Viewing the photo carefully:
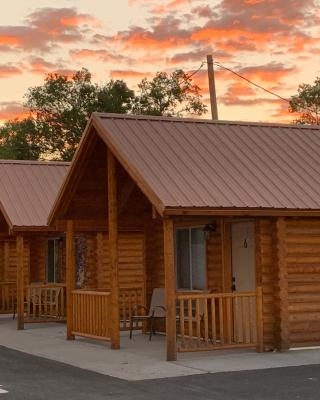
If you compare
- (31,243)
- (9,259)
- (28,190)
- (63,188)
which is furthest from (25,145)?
(63,188)

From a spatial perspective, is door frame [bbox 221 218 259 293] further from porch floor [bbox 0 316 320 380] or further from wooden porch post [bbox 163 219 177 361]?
wooden porch post [bbox 163 219 177 361]

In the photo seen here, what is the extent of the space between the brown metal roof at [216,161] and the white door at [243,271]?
1.17m

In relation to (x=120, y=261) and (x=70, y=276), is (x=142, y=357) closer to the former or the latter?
(x=70, y=276)

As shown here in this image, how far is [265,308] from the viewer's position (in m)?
16.7

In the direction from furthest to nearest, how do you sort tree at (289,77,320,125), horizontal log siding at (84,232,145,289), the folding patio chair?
tree at (289,77,320,125) < horizontal log siding at (84,232,145,289) < the folding patio chair

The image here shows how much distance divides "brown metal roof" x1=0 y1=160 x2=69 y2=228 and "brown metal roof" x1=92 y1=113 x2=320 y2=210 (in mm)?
6962

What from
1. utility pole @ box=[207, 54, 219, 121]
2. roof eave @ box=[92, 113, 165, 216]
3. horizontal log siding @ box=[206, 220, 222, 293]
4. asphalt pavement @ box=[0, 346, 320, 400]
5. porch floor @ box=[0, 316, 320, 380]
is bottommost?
asphalt pavement @ box=[0, 346, 320, 400]

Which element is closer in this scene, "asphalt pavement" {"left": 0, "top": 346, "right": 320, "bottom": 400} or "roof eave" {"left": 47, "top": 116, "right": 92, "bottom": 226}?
"asphalt pavement" {"left": 0, "top": 346, "right": 320, "bottom": 400}

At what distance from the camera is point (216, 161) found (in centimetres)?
1739

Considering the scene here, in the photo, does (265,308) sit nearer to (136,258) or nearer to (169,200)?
(169,200)

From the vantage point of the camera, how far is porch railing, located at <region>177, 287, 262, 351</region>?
15.8 meters

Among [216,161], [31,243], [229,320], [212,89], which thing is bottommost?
[229,320]

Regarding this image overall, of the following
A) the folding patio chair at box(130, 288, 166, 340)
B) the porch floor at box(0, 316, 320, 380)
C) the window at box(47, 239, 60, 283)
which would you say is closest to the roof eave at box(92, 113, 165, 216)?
the porch floor at box(0, 316, 320, 380)

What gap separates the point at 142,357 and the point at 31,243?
574 inches
